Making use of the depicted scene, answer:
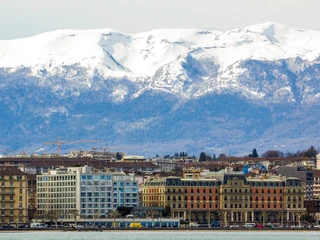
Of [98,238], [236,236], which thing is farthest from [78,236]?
[236,236]

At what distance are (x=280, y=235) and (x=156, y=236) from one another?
50.7 ft

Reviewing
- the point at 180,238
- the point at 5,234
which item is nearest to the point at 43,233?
the point at 5,234

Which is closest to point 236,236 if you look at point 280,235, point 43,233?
point 280,235

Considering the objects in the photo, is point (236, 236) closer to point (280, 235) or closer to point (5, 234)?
point (280, 235)

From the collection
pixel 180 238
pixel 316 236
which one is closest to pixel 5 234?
pixel 180 238

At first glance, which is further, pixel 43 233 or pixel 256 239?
pixel 43 233

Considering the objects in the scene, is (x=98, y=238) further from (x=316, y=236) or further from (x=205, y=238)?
(x=316, y=236)

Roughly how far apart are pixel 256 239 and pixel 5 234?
2923 centimetres

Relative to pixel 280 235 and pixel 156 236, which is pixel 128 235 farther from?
pixel 280 235

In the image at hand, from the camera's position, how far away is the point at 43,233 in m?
198

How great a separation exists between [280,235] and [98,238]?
25.9 metres

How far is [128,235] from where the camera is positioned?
195 meters

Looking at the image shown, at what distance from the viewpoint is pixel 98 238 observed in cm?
18288

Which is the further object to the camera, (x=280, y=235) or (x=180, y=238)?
(x=280, y=235)
